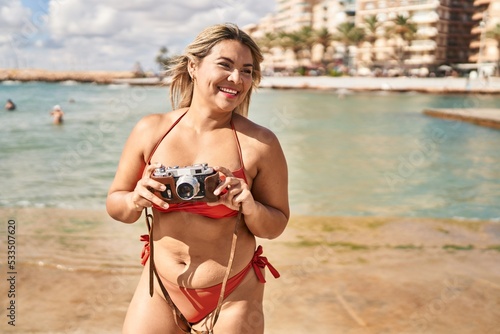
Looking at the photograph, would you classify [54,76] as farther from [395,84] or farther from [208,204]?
[208,204]

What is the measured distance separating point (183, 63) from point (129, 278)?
9.74ft

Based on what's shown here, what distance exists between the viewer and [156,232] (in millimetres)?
1987

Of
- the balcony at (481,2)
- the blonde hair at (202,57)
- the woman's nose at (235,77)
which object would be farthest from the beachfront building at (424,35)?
the woman's nose at (235,77)

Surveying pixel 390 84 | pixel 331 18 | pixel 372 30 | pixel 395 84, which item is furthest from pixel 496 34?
pixel 331 18

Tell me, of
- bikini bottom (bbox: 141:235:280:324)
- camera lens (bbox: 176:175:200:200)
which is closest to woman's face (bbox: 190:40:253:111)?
camera lens (bbox: 176:175:200:200)

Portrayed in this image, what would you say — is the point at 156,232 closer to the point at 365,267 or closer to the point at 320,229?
the point at 365,267

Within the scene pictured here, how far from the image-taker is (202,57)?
6.04 feet

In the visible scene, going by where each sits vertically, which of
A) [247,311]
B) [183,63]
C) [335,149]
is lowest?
[335,149]

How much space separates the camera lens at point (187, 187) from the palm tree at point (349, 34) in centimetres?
8602

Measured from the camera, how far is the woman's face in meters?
1.80

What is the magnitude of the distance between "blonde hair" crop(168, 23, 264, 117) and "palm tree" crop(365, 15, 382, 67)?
273 ft

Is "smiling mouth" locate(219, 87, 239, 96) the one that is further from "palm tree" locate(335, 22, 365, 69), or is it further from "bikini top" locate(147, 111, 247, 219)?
"palm tree" locate(335, 22, 365, 69)

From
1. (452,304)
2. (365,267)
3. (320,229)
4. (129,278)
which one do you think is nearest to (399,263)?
(365,267)

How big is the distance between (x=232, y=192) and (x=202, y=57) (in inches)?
19.3
